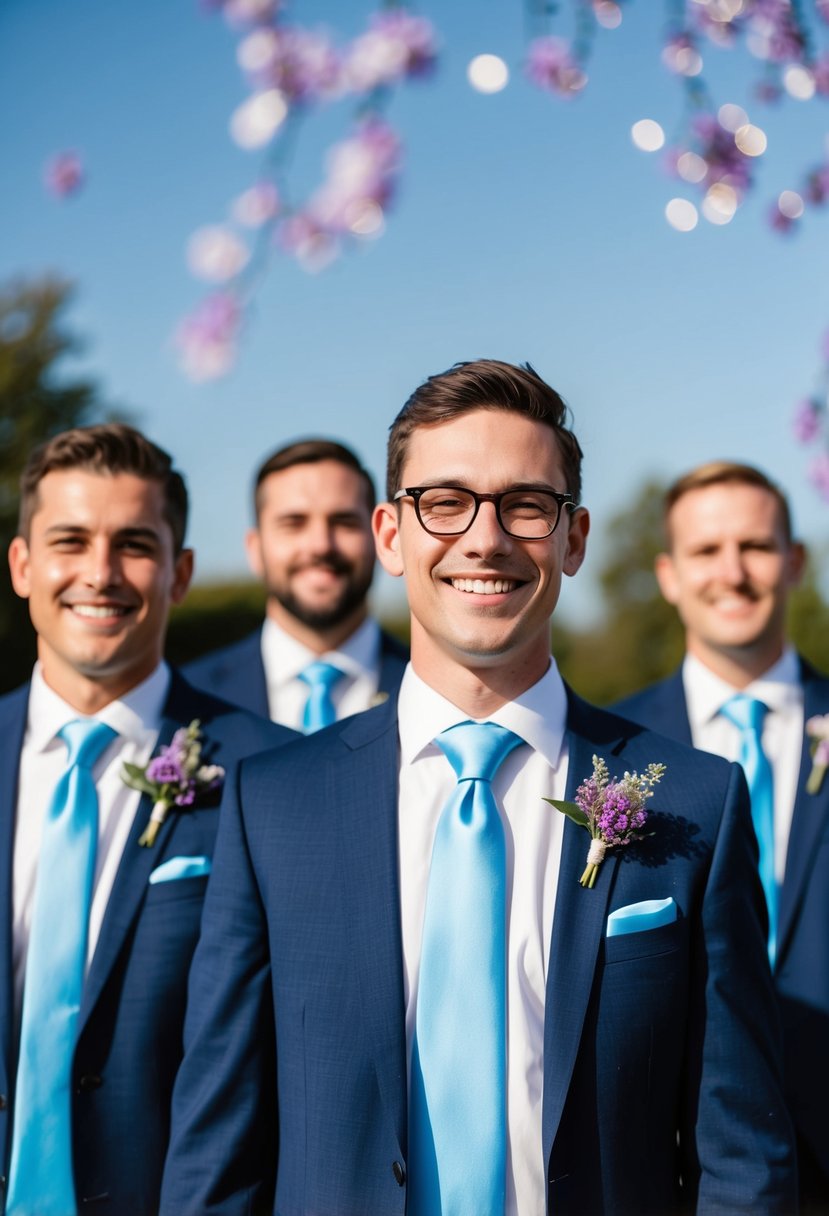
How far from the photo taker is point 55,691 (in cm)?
367

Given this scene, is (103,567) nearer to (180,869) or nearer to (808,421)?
(180,869)

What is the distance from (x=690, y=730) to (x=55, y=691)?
105 inches

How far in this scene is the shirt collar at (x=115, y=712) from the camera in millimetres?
3588

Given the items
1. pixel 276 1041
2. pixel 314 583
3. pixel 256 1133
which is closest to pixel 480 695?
pixel 276 1041

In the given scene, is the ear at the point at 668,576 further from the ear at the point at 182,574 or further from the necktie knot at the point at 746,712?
the ear at the point at 182,574

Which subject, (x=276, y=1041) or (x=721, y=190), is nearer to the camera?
(x=276, y=1041)

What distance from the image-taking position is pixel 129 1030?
312 cm

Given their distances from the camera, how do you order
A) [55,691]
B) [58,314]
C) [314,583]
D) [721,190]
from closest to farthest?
[55,691] → [314,583] → [721,190] → [58,314]

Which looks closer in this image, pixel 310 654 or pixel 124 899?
→ pixel 124 899

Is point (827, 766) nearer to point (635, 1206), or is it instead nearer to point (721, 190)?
point (635, 1206)

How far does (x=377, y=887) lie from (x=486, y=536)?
2.82 ft

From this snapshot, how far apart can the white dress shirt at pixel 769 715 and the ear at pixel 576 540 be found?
208cm

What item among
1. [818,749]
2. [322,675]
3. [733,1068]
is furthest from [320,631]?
[733,1068]

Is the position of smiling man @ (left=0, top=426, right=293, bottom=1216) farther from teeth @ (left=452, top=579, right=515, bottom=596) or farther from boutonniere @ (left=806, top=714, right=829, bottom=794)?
boutonniere @ (left=806, top=714, right=829, bottom=794)
